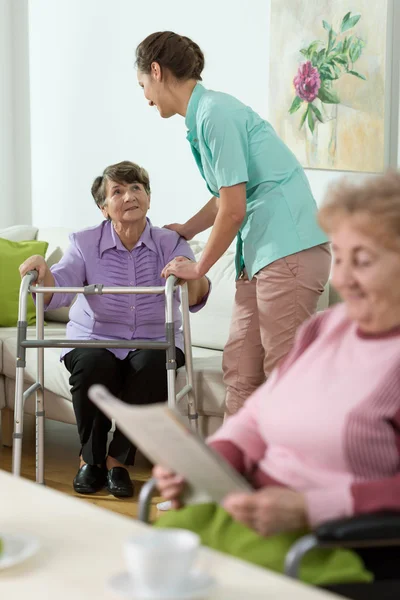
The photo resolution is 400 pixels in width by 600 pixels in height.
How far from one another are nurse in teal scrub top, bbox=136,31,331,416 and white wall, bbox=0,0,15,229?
2.85 meters

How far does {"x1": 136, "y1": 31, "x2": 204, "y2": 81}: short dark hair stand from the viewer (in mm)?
2691

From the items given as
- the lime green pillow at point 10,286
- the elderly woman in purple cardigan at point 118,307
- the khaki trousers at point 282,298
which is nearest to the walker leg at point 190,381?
the elderly woman in purple cardigan at point 118,307

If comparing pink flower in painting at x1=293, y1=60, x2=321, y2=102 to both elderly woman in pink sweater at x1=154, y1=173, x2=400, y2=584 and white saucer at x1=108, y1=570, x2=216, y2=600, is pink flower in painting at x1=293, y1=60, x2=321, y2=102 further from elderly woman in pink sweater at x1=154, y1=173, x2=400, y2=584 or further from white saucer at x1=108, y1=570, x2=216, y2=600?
white saucer at x1=108, y1=570, x2=216, y2=600

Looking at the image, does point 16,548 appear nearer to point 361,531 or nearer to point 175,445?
point 175,445

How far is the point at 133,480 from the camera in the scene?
11.2 ft

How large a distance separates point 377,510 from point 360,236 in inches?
16.2

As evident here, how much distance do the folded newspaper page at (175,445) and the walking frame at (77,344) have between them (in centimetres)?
144

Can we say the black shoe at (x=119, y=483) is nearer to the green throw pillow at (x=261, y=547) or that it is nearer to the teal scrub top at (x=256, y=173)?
the teal scrub top at (x=256, y=173)

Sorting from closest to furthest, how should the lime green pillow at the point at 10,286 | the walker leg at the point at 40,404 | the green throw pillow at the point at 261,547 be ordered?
1. the green throw pillow at the point at 261,547
2. the walker leg at the point at 40,404
3. the lime green pillow at the point at 10,286

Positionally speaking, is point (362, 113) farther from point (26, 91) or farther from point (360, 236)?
point (26, 91)

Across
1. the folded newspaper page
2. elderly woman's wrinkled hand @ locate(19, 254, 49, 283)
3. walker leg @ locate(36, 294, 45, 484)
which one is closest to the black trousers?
walker leg @ locate(36, 294, 45, 484)

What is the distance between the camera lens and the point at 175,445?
128cm

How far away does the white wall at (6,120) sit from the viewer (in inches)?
214

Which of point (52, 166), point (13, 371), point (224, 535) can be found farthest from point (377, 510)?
point (52, 166)
